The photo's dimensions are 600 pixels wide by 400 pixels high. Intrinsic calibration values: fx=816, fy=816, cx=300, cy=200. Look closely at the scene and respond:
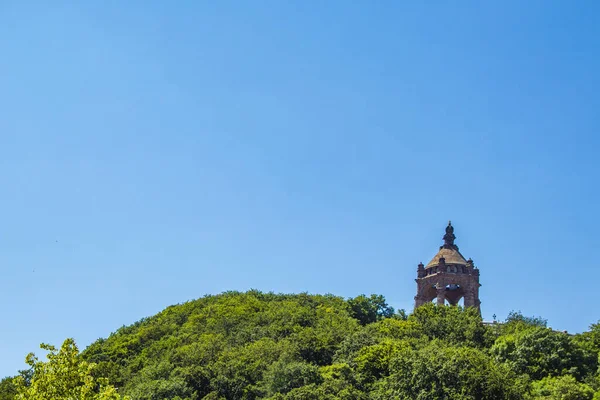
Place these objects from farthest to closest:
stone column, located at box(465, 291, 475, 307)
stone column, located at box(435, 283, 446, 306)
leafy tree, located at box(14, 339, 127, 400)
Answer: stone column, located at box(465, 291, 475, 307)
stone column, located at box(435, 283, 446, 306)
leafy tree, located at box(14, 339, 127, 400)

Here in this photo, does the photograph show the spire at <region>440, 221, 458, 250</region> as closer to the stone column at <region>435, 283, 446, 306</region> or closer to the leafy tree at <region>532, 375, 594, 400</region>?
the stone column at <region>435, 283, 446, 306</region>

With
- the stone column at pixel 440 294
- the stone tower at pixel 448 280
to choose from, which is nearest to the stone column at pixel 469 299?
the stone tower at pixel 448 280

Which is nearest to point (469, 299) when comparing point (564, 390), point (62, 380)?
point (564, 390)

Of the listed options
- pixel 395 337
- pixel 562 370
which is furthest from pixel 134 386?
pixel 562 370

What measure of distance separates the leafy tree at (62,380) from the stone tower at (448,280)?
171ft

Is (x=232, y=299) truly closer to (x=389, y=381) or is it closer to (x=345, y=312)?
(x=345, y=312)

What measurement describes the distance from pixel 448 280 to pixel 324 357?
55.9ft

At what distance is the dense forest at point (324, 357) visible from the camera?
50969 mm

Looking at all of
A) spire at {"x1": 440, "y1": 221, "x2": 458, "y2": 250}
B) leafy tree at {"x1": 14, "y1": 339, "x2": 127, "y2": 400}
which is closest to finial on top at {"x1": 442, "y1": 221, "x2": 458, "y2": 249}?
spire at {"x1": 440, "y1": 221, "x2": 458, "y2": 250}

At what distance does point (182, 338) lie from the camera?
8456 cm

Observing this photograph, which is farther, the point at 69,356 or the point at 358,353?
the point at 358,353

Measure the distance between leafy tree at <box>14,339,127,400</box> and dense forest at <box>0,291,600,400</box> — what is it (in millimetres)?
44

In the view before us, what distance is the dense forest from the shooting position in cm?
5097

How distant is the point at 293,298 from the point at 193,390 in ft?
117
